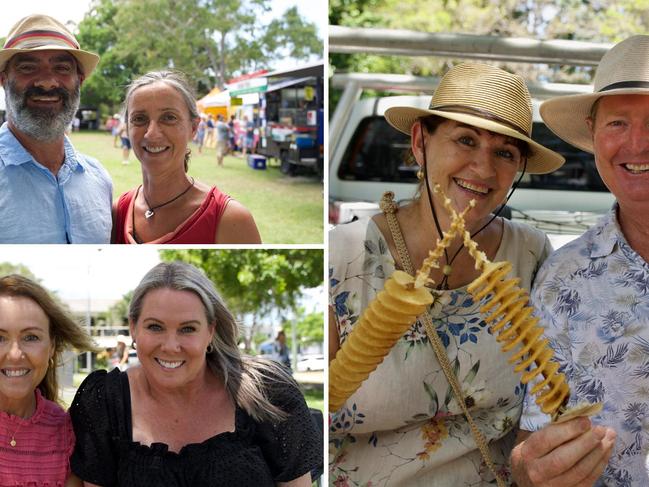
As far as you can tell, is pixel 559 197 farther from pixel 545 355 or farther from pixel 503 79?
pixel 545 355

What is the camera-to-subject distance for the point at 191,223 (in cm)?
280

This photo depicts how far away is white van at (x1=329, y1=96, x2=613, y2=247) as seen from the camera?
7859mm

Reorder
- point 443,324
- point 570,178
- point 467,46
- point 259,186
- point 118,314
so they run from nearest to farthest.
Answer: point 443,324
point 259,186
point 118,314
point 467,46
point 570,178

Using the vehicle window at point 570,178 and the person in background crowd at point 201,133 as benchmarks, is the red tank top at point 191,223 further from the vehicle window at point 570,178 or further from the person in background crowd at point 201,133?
the vehicle window at point 570,178

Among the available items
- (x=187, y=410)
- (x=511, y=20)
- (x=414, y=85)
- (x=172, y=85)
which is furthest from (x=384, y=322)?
(x=511, y=20)

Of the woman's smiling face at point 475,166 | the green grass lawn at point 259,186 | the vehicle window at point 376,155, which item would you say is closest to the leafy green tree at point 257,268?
Answer: the green grass lawn at point 259,186

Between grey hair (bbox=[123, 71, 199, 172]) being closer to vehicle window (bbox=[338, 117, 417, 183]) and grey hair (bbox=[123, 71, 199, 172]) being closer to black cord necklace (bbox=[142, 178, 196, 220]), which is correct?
black cord necklace (bbox=[142, 178, 196, 220])

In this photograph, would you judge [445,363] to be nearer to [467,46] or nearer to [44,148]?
[44,148]

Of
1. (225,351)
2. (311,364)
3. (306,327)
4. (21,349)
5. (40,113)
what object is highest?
(40,113)

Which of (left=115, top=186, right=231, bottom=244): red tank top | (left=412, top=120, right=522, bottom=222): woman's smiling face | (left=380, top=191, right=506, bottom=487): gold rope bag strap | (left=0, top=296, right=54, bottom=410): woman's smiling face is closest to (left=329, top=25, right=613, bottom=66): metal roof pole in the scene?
(left=412, top=120, right=522, bottom=222): woman's smiling face

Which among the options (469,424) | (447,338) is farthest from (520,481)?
(447,338)

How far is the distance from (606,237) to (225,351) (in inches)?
47.5

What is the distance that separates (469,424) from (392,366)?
284 millimetres

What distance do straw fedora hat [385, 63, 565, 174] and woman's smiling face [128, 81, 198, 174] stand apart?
27.8 inches
